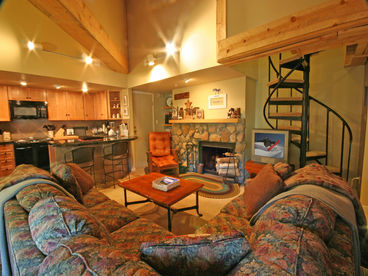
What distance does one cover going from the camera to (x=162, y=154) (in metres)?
4.26

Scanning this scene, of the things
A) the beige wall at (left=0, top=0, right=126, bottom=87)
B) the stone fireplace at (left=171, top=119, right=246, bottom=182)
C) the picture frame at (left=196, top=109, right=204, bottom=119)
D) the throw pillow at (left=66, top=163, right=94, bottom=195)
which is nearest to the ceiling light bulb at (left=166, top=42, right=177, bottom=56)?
the picture frame at (left=196, top=109, right=204, bottom=119)

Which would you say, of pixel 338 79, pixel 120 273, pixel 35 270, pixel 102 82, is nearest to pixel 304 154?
pixel 338 79

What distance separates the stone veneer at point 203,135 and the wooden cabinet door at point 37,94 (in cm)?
350

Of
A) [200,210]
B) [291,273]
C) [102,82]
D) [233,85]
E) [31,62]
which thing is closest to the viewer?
[291,273]

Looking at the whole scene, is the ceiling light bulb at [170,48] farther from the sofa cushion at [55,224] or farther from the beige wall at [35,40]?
the sofa cushion at [55,224]

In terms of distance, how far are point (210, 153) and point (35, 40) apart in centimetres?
420

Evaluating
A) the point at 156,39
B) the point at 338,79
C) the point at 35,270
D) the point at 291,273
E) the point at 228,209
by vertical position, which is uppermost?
the point at 156,39

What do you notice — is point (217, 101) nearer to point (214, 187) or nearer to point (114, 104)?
point (214, 187)

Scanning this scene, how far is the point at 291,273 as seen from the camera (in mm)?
536

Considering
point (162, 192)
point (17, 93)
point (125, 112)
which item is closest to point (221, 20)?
point (162, 192)

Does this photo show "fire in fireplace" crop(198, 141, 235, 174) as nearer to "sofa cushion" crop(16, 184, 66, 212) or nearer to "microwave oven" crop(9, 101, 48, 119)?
"sofa cushion" crop(16, 184, 66, 212)

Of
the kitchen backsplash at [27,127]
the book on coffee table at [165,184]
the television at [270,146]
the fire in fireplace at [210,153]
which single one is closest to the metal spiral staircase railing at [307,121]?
the television at [270,146]

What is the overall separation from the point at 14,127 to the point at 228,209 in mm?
5397

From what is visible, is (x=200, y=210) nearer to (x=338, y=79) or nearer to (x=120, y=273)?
(x=120, y=273)
